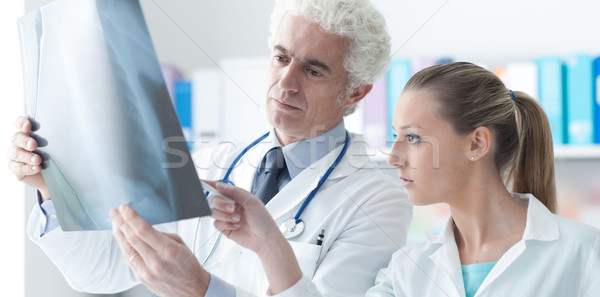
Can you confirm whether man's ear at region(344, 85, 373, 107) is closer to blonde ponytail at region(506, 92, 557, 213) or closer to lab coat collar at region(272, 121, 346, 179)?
lab coat collar at region(272, 121, 346, 179)

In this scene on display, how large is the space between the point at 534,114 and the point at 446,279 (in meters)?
0.42

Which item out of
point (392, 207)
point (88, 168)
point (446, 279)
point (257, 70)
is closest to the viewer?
point (88, 168)

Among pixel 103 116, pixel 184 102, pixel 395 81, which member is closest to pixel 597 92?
pixel 395 81

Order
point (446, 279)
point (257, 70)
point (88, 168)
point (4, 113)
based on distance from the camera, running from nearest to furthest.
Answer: point (88, 168), point (446, 279), point (4, 113), point (257, 70)

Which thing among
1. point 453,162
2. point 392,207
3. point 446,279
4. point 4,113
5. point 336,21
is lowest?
point 446,279

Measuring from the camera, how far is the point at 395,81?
7.35 ft

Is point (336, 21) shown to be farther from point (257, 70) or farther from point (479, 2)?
point (479, 2)

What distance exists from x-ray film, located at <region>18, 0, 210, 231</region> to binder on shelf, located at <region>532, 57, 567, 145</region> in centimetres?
188

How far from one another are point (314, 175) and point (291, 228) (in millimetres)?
153

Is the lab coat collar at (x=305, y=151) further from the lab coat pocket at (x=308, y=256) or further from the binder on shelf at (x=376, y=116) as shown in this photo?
the binder on shelf at (x=376, y=116)

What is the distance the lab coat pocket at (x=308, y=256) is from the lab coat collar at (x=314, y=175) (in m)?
0.10

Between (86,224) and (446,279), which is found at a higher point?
(86,224)

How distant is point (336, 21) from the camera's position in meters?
1.26

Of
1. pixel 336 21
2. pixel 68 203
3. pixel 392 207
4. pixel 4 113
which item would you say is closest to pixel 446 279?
pixel 392 207
